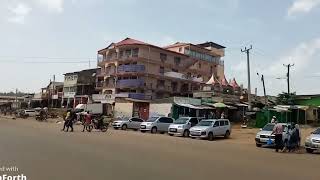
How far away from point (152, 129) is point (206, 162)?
26282 millimetres

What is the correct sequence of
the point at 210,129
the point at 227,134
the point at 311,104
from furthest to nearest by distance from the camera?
the point at 311,104 < the point at 227,134 < the point at 210,129

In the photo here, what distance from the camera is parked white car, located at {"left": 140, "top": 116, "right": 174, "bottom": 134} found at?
138 ft

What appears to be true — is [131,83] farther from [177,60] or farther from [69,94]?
[69,94]

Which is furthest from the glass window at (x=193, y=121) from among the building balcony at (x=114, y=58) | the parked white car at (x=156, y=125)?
the building balcony at (x=114, y=58)

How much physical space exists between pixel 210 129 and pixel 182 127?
11.5 feet

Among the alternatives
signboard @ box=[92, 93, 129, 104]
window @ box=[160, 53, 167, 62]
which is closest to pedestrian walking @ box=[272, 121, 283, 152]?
signboard @ box=[92, 93, 129, 104]

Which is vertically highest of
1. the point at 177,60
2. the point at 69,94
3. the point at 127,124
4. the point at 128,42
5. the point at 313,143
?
the point at 128,42

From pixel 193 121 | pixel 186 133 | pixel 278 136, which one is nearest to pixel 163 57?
pixel 193 121

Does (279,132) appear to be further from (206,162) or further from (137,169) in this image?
(137,169)

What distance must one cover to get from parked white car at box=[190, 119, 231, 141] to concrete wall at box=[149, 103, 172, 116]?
18713 millimetres

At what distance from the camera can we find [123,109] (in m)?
61.7

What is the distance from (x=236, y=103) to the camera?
62.6 metres

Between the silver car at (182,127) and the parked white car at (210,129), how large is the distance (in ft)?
6.22

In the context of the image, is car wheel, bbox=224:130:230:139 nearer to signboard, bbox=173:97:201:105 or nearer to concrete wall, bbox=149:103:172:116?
concrete wall, bbox=149:103:172:116
